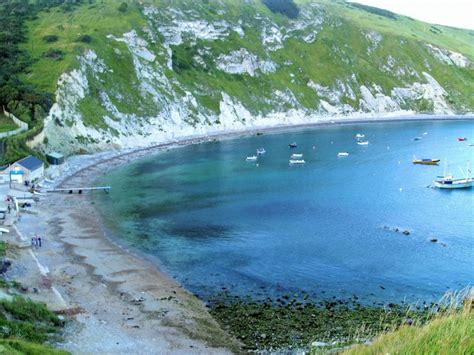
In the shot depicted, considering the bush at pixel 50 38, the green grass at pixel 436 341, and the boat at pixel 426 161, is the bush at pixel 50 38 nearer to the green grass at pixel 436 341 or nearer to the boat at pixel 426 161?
the boat at pixel 426 161

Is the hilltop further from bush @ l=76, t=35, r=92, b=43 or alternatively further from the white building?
the white building

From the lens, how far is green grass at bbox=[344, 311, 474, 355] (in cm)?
1205

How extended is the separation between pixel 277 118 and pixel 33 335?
163 m

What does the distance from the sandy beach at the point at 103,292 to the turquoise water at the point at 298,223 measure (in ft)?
11.3

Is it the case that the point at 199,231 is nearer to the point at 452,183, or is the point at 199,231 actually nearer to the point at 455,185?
the point at 452,183

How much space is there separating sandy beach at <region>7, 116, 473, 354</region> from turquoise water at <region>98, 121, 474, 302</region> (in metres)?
3.44

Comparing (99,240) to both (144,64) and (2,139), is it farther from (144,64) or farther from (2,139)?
(144,64)

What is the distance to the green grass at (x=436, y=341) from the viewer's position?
12055 mm

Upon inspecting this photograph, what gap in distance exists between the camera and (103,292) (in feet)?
152

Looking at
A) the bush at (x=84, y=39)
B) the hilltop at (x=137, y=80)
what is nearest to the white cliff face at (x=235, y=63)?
the hilltop at (x=137, y=80)

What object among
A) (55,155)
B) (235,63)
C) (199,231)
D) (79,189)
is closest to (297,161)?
(79,189)

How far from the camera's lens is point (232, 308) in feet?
141

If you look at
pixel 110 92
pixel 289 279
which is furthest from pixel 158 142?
pixel 289 279

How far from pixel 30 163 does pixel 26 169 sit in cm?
280
